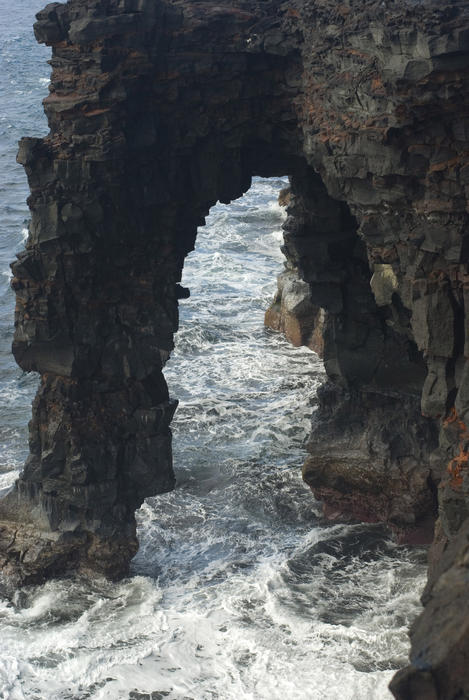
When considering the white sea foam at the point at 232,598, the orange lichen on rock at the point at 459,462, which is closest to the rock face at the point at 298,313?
the white sea foam at the point at 232,598

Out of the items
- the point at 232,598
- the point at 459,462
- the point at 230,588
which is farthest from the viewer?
the point at 230,588

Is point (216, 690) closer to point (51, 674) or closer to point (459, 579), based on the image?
point (51, 674)

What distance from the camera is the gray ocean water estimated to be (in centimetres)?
2272

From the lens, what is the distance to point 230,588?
2569 cm

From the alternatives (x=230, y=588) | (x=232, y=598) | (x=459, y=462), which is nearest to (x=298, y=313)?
(x=230, y=588)

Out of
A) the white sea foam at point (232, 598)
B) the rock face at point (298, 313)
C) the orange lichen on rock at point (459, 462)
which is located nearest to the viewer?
the orange lichen on rock at point (459, 462)

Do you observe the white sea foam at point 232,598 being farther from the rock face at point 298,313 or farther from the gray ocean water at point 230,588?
the rock face at point 298,313

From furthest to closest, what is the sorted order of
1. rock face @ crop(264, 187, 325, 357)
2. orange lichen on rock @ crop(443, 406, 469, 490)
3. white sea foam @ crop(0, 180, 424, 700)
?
1. rock face @ crop(264, 187, 325, 357)
2. white sea foam @ crop(0, 180, 424, 700)
3. orange lichen on rock @ crop(443, 406, 469, 490)

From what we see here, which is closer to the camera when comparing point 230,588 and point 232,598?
point 232,598

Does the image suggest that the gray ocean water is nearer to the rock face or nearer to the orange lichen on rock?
the rock face

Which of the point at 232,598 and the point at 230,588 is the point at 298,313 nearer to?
the point at 230,588

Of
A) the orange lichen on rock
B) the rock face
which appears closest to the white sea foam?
the rock face

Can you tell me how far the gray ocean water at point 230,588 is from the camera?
22719mm

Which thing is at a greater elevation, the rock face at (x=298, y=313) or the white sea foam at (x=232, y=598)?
the rock face at (x=298, y=313)
